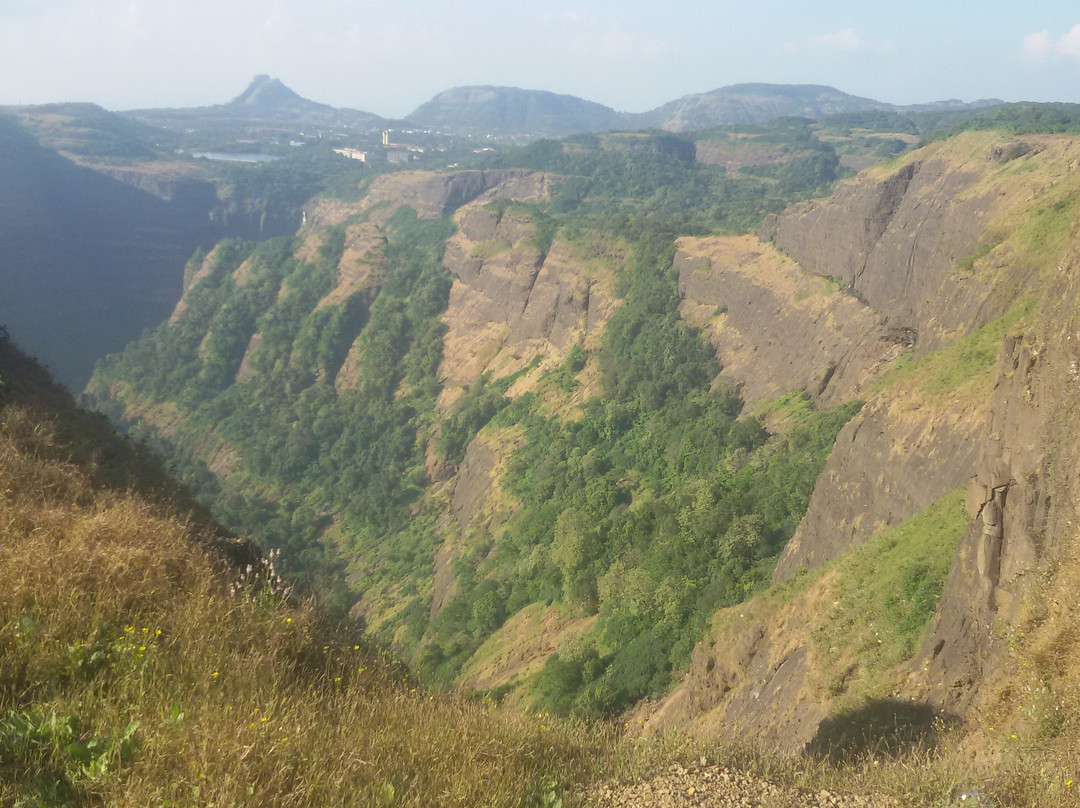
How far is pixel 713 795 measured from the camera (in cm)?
450

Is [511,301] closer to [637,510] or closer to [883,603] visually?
[637,510]

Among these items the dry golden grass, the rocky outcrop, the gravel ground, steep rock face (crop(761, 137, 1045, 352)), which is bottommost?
the gravel ground

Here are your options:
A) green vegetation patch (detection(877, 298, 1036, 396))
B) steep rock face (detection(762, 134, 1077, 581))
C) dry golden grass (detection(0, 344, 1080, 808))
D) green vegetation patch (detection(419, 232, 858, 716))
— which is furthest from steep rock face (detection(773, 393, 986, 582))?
dry golden grass (detection(0, 344, 1080, 808))

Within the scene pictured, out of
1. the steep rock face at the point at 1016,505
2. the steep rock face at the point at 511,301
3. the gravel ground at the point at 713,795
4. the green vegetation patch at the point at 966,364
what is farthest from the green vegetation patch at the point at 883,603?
the steep rock face at the point at 511,301

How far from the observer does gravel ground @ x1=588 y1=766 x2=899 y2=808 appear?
4387 mm

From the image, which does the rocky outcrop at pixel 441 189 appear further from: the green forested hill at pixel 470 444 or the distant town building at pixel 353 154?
the distant town building at pixel 353 154

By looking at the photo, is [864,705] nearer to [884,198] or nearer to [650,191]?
[884,198]

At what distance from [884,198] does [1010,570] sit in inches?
1132

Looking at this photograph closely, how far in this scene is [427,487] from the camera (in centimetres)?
4694

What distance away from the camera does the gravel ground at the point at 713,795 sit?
14.4ft

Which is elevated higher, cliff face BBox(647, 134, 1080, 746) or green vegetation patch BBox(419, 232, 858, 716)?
cliff face BBox(647, 134, 1080, 746)

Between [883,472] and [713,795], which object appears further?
[883,472]

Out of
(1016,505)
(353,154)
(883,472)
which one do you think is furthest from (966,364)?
(353,154)

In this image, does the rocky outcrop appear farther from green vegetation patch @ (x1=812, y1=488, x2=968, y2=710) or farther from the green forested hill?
green vegetation patch @ (x1=812, y1=488, x2=968, y2=710)
